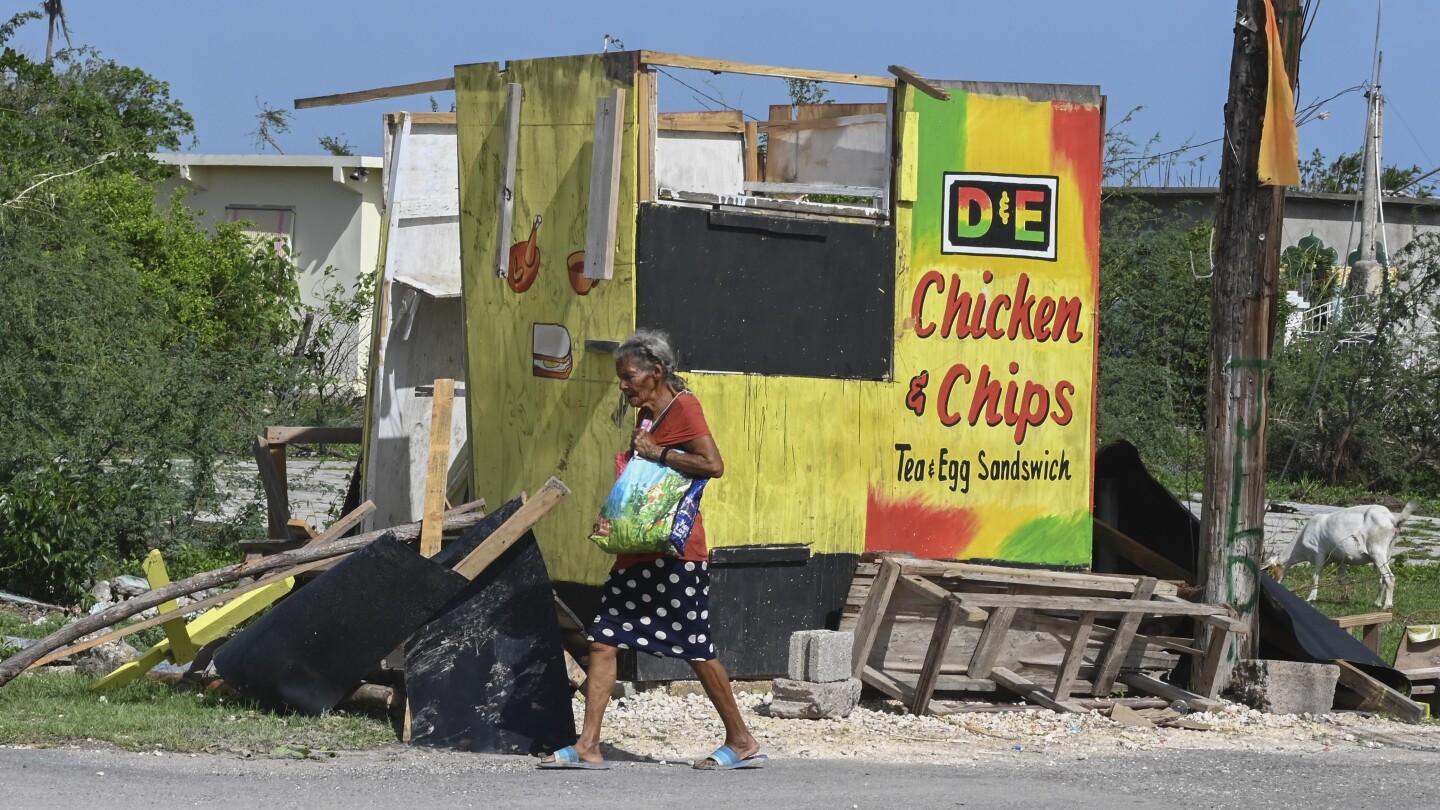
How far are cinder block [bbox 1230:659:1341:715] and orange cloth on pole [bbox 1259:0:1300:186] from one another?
2.58 m

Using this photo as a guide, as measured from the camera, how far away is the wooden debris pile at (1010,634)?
843cm

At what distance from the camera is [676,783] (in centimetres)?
650

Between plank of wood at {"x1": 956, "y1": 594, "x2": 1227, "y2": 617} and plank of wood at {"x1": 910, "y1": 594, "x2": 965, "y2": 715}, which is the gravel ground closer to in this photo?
plank of wood at {"x1": 910, "y1": 594, "x2": 965, "y2": 715}

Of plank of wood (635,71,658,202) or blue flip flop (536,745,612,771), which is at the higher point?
plank of wood (635,71,658,202)

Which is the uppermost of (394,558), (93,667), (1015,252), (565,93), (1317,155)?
(1317,155)

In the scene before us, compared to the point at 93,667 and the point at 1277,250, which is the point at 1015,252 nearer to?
the point at 1277,250

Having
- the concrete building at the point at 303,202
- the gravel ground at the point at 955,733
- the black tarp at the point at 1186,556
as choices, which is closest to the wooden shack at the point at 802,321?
the gravel ground at the point at 955,733

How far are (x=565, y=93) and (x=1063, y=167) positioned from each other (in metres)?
2.85

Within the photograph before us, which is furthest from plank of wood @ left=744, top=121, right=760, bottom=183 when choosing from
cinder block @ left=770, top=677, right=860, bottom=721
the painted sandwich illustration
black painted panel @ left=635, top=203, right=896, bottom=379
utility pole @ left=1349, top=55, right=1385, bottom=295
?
utility pole @ left=1349, top=55, right=1385, bottom=295

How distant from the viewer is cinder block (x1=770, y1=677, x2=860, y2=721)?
7.97 m

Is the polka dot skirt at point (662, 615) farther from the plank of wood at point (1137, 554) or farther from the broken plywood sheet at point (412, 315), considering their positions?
the plank of wood at point (1137, 554)

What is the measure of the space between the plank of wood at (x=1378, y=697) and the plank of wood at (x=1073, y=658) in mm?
1603

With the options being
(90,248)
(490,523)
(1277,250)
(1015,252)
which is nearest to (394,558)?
(490,523)

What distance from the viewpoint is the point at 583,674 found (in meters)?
8.09
